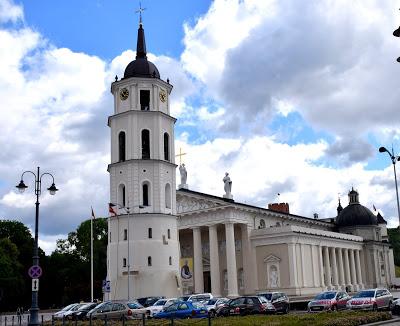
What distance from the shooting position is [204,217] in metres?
77.8

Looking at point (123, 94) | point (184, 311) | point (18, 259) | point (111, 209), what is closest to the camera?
point (184, 311)

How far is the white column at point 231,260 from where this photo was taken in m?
72.4

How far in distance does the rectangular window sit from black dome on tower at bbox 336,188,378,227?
201ft

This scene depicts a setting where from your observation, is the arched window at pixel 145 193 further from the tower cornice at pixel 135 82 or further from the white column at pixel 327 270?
the white column at pixel 327 270

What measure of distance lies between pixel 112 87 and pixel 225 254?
30343 mm

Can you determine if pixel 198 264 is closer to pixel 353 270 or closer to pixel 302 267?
pixel 302 267

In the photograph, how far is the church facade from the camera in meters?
73.9

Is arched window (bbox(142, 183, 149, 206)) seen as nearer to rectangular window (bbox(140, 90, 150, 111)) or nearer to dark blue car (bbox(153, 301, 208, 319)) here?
rectangular window (bbox(140, 90, 150, 111))

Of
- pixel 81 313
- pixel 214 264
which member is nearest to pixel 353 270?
pixel 214 264

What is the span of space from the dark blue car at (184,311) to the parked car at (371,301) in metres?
10.0

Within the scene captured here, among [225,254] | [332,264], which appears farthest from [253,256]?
[332,264]

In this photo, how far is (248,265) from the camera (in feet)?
252

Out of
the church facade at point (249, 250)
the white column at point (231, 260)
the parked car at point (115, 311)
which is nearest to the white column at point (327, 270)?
the church facade at point (249, 250)

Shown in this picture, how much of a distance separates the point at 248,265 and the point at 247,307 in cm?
3973
